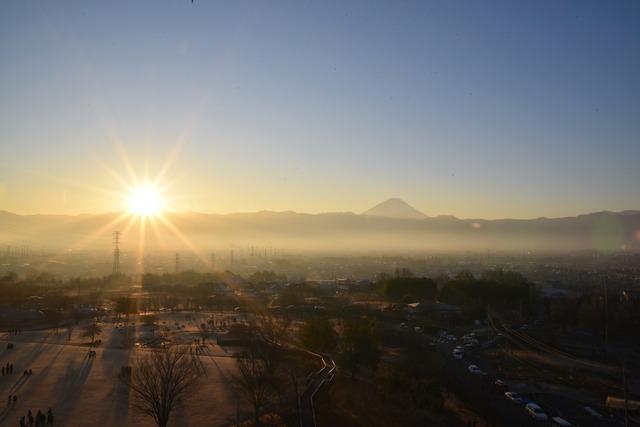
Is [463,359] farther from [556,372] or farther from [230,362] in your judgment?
[230,362]

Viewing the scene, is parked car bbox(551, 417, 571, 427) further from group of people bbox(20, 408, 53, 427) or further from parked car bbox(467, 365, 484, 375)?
group of people bbox(20, 408, 53, 427)

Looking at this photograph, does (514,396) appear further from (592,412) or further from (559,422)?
(559,422)

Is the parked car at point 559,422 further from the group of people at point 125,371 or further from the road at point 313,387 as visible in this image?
the group of people at point 125,371

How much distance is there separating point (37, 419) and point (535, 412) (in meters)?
13.0

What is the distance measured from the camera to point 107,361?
62.8 feet

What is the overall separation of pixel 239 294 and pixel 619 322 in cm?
3167

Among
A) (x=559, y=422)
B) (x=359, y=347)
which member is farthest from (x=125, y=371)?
(x=559, y=422)

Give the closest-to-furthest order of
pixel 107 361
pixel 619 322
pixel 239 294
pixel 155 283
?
pixel 107 361, pixel 619 322, pixel 239 294, pixel 155 283

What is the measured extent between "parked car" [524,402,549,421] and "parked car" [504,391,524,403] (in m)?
0.56

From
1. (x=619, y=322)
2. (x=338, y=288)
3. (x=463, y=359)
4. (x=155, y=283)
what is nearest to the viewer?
(x=463, y=359)

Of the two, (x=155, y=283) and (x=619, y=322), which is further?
(x=155, y=283)

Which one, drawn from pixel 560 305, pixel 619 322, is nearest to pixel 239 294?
pixel 560 305

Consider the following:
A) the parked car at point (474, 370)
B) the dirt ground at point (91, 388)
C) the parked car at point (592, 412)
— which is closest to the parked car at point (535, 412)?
the parked car at point (592, 412)

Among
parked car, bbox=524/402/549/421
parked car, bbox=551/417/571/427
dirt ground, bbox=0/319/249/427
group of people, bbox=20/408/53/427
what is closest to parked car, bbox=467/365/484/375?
parked car, bbox=524/402/549/421
